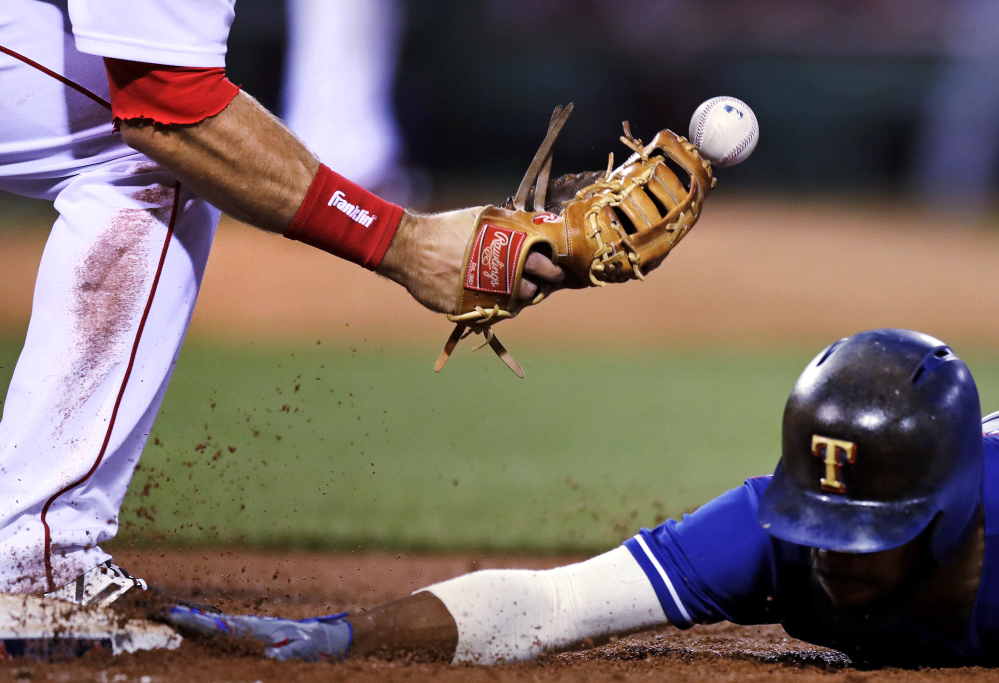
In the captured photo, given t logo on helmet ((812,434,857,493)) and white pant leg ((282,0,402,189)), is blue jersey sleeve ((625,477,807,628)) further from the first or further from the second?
white pant leg ((282,0,402,189))

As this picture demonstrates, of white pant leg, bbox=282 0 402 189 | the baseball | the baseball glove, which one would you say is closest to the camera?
the baseball glove

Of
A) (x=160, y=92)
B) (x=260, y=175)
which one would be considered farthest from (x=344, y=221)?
(x=160, y=92)

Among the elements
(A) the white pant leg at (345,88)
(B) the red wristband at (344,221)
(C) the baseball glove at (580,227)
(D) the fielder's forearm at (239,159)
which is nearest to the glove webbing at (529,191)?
(C) the baseball glove at (580,227)

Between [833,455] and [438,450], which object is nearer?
[833,455]

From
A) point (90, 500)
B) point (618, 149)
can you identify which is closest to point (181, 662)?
point (90, 500)

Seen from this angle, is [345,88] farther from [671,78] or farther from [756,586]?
[756,586]

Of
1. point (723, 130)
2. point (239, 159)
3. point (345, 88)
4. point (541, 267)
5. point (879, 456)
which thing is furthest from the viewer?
point (345, 88)

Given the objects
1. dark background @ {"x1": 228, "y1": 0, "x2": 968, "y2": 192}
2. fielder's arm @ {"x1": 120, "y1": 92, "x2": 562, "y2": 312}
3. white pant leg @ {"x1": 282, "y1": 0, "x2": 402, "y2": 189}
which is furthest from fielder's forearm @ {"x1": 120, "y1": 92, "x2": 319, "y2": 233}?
dark background @ {"x1": 228, "y1": 0, "x2": 968, "y2": 192}
